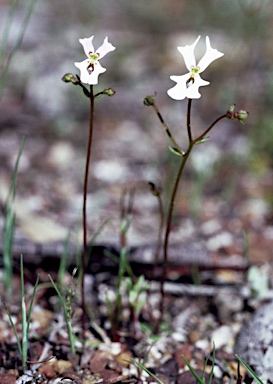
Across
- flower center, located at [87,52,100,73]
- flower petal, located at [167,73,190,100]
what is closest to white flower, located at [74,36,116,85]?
flower center, located at [87,52,100,73]

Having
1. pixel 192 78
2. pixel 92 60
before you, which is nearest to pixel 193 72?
pixel 192 78

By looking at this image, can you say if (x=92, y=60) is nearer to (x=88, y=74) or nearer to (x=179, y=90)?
(x=88, y=74)

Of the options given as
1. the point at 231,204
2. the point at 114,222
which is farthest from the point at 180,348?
the point at 231,204

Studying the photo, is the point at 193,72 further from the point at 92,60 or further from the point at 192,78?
the point at 92,60

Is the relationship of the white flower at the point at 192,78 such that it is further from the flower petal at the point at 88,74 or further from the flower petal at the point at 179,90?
the flower petal at the point at 88,74

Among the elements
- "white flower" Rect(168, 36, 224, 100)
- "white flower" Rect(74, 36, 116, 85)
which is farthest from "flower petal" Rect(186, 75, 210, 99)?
"white flower" Rect(74, 36, 116, 85)

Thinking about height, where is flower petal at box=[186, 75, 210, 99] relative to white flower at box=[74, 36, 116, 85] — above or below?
below

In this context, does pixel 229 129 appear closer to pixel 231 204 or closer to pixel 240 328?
pixel 231 204

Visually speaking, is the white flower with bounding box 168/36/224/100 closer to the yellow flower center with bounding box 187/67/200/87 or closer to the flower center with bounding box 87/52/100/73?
the yellow flower center with bounding box 187/67/200/87

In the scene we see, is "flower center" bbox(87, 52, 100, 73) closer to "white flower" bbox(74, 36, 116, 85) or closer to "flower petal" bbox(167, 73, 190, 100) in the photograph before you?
A: "white flower" bbox(74, 36, 116, 85)
